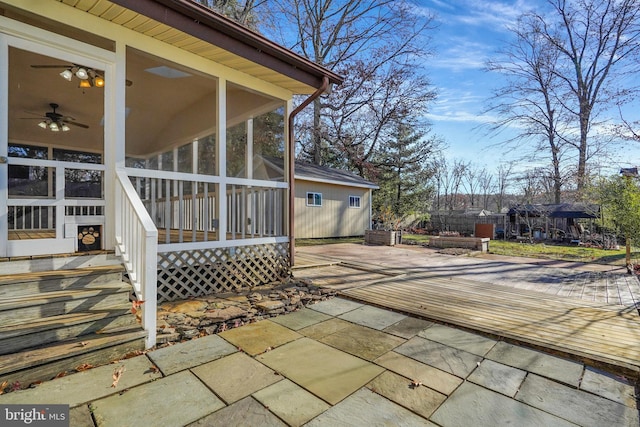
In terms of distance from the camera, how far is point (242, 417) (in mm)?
1712

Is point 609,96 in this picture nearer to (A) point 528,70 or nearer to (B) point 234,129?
(A) point 528,70

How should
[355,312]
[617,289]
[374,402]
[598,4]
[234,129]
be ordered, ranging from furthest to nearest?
1. [598,4]
2. [234,129]
3. [617,289]
4. [355,312]
5. [374,402]

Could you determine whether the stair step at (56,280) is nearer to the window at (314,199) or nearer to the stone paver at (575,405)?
the stone paver at (575,405)

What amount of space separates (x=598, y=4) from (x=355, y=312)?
24.2 meters

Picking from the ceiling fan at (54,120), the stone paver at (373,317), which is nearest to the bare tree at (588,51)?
the stone paver at (373,317)

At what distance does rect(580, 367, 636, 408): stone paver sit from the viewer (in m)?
1.94

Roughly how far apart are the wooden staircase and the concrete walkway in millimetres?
125

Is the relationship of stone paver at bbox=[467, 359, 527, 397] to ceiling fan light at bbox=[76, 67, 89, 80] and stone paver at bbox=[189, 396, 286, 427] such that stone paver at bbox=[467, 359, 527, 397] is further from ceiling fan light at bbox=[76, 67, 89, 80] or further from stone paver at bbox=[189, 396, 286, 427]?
ceiling fan light at bbox=[76, 67, 89, 80]

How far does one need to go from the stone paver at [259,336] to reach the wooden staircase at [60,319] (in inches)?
30.4

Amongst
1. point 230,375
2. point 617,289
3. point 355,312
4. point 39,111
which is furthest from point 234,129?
point 617,289

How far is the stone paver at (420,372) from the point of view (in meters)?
2.05

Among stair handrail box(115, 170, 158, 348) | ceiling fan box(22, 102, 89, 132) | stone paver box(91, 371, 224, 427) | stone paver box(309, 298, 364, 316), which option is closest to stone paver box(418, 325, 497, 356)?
stone paver box(309, 298, 364, 316)

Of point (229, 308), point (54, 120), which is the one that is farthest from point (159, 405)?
point (54, 120)

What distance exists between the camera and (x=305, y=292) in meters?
4.26
